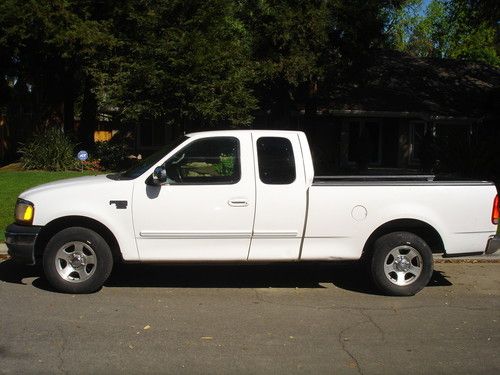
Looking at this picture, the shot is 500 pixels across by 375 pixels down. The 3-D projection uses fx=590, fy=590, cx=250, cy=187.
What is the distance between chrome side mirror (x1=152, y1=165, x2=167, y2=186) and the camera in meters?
6.38

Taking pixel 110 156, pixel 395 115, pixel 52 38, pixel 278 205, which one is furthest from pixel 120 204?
pixel 395 115

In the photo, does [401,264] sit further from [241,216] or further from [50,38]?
[50,38]

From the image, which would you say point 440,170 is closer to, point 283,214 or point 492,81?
point 283,214

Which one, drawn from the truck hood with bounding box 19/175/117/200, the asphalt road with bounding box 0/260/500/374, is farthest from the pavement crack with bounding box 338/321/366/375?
the truck hood with bounding box 19/175/117/200

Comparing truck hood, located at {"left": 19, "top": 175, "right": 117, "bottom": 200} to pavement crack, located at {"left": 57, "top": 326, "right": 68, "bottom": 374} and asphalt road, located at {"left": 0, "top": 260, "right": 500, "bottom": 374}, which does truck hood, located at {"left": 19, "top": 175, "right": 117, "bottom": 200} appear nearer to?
asphalt road, located at {"left": 0, "top": 260, "right": 500, "bottom": 374}

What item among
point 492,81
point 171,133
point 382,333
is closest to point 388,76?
point 492,81

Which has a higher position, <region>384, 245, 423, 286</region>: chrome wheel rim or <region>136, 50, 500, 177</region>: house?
<region>136, 50, 500, 177</region>: house

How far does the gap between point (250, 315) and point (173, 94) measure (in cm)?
1254

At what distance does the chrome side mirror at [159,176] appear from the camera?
251 inches

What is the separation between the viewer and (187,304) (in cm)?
637

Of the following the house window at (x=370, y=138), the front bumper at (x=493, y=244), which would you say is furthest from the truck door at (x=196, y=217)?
the house window at (x=370, y=138)

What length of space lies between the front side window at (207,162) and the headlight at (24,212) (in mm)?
1543

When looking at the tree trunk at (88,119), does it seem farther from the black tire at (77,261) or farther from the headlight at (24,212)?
the black tire at (77,261)

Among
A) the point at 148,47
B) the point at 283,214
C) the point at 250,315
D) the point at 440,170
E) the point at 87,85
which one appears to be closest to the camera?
the point at 250,315
